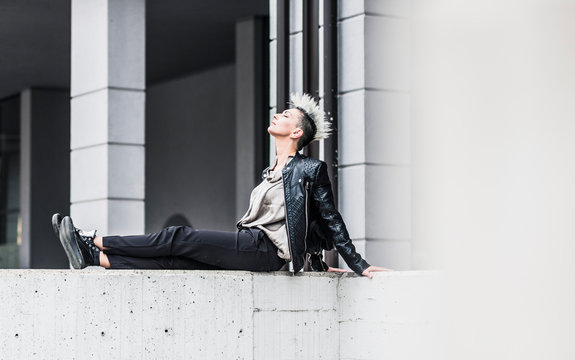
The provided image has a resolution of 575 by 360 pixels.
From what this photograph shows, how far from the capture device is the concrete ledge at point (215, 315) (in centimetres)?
657

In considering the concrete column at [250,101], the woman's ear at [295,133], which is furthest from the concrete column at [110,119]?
the woman's ear at [295,133]

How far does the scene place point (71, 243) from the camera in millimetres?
6887

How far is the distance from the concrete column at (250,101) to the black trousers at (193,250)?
9.54 m

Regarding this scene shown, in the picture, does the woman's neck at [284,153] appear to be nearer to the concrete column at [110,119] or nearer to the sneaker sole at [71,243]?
the sneaker sole at [71,243]

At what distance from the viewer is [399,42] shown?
10.3 meters

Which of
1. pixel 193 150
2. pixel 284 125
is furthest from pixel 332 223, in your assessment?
pixel 193 150

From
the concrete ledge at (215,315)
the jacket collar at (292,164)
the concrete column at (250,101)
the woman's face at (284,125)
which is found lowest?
the concrete ledge at (215,315)

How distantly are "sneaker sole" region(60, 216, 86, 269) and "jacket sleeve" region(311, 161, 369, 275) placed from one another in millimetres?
1707

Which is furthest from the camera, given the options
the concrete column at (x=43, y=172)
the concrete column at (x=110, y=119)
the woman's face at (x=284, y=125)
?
the concrete column at (x=43, y=172)

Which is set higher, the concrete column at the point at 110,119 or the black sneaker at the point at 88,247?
the concrete column at the point at 110,119

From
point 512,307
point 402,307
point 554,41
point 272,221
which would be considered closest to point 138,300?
point 272,221

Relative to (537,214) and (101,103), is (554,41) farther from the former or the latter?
(101,103)

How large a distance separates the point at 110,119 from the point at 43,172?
11.8m

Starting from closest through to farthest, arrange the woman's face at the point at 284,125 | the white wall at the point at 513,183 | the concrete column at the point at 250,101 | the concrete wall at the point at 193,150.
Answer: the white wall at the point at 513,183, the woman's face at the point at 284,125, the concrete column at the point at 250,101, the concrete wall at the point at 193,150
